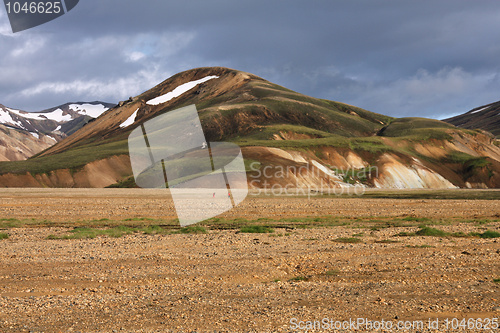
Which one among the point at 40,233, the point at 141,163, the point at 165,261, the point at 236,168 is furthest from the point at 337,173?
the point at 165,261

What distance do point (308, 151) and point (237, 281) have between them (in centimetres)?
8233

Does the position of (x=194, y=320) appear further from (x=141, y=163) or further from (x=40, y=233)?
(x=141, y=163)

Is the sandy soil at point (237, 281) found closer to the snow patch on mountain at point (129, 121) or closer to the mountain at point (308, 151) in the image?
the mountain at point (308, 151)

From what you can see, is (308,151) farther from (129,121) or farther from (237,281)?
(129,121)

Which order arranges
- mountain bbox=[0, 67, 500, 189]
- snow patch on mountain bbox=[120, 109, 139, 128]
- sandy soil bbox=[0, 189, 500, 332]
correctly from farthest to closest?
snow patch on mountain bbox=[120, 109, 139, 128]
mountain bbox=[0, 67, 500, 189]
sandy soil bbox=[0, 189, 500, 332]

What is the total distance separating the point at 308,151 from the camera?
314 feet

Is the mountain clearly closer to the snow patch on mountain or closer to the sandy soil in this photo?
the snow patch on mountain

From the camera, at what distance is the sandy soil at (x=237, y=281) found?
1078 centimetres

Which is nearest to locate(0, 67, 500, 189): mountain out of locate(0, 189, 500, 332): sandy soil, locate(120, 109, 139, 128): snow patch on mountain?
locate(120, 109, 139, 128): snow patch on mountain

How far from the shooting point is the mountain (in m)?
86.8

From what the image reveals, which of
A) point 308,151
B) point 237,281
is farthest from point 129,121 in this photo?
point 237,281

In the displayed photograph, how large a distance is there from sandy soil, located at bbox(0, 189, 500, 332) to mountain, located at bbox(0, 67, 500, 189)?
168 ft

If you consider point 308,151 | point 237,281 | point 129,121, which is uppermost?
point 129,121

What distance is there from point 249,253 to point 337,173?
71.4 m
